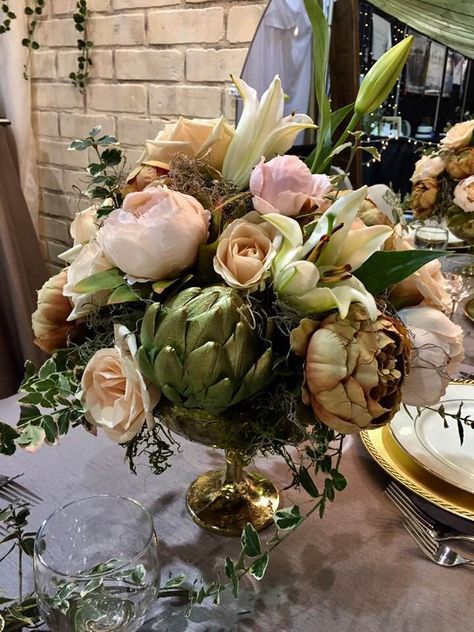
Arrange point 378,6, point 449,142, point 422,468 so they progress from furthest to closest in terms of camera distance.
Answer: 1. point 378,6
2. point 449,142
3. point 422,468

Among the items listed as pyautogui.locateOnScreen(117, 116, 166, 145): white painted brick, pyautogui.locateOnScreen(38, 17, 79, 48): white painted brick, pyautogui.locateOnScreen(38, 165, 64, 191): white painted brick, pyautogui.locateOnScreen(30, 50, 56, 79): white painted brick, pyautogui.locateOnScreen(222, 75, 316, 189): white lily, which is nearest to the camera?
pyautogui.locateOnScreen(222, 75, 316, 189): white lily

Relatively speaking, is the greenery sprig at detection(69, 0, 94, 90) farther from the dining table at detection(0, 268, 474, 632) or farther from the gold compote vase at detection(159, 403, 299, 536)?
the gold compote vase at detection(159, 403, 299, 536)

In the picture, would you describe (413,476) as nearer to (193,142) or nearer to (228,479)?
(228,479)

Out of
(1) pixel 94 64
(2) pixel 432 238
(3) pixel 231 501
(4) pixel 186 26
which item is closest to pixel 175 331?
(3) pixel 231 501

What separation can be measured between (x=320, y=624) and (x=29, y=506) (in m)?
0.34

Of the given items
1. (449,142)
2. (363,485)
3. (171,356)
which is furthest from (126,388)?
(449,142)

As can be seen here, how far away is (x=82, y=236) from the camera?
61cm

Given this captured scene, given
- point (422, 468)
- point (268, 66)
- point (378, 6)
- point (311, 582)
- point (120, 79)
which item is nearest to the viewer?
point (311, 582)

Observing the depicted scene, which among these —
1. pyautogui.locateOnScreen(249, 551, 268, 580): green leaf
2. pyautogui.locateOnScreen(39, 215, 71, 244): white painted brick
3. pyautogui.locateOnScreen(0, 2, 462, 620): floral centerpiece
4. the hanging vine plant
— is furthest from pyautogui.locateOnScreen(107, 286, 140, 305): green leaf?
pyautogui.locateOnScreen(39, 215, 71, 244): white painted brick

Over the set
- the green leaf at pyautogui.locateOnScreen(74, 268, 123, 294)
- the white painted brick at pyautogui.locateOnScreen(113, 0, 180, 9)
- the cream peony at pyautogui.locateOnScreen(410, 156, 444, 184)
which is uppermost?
the white painted brick at pyautogui.locateOnScreen(113, 0, 180, 9)

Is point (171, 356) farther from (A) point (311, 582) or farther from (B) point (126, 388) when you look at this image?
(A) point (311, 582)

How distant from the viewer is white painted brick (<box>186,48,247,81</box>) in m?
1.54

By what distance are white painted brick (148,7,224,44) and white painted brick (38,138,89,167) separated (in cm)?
52

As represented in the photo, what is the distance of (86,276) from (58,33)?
1.72m
